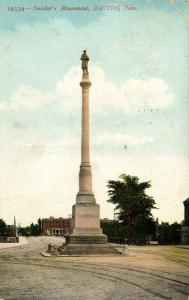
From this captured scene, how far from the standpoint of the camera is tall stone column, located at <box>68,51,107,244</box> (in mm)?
29734

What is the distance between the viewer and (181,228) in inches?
2122

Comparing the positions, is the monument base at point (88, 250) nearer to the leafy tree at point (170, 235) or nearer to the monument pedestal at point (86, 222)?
the monument pedestal at point (86, 222)

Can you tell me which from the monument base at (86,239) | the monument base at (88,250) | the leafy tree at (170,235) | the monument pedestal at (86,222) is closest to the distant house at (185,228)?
the leafy tree at (170,235)

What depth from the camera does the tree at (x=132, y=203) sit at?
176 feet

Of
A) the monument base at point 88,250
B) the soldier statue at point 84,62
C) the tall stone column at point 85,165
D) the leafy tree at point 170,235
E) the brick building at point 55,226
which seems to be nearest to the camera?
the monument base at point 88,250

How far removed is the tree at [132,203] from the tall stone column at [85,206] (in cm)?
2273

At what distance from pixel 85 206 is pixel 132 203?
23487 mm

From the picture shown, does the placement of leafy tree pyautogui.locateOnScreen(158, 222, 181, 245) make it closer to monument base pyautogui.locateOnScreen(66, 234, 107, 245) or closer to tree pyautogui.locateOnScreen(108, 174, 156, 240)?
tree pyautogui.locateOnScreen(108, 174, 156, 240)

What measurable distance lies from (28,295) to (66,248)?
1744 centimetres

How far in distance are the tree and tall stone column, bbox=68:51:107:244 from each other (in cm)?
2273

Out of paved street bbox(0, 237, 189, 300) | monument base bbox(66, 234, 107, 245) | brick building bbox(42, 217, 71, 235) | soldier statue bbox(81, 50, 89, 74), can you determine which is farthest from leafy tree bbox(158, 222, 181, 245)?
brick building bbox(42, 217, 71, 235)

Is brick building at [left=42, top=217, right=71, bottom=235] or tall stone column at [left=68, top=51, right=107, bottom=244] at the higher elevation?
tall stone column at [left=68, top=51, right=107, bottom=244]

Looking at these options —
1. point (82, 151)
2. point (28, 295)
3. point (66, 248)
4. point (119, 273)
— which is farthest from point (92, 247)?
point (28, 295)

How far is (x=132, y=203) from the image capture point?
53.5 metres
